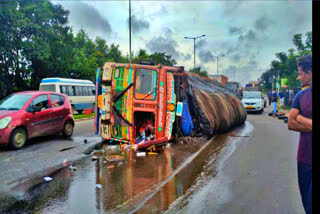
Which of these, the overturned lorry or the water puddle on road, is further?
the overturned lorry

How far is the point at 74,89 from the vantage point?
70.9 feet

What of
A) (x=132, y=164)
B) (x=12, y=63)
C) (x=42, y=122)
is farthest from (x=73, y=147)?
(x=12, y=63)

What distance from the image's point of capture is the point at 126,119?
308 inches

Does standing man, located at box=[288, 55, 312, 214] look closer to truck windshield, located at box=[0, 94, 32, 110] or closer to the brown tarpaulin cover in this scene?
the brown tarpaulin cover

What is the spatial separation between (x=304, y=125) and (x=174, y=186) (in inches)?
111

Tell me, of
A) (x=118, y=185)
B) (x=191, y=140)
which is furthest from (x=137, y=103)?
(x=118, y=185)

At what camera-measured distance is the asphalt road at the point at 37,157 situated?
5347 millimetres

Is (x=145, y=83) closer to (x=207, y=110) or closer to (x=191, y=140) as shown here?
(x=191, y=140)

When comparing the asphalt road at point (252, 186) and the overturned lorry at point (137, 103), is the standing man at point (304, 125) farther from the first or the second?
the overturned lorry at point (137, 103)

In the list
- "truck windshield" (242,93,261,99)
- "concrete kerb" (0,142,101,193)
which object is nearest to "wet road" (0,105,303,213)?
"concrete kerb" (0,142,101,193)

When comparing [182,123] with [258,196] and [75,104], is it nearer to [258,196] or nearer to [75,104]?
[258,196]

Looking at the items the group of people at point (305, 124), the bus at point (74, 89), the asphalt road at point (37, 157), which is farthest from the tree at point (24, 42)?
the group of people at point (305, 124)

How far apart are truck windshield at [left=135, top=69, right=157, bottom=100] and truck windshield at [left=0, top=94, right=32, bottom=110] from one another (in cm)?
355

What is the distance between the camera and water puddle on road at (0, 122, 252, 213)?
3.89m
